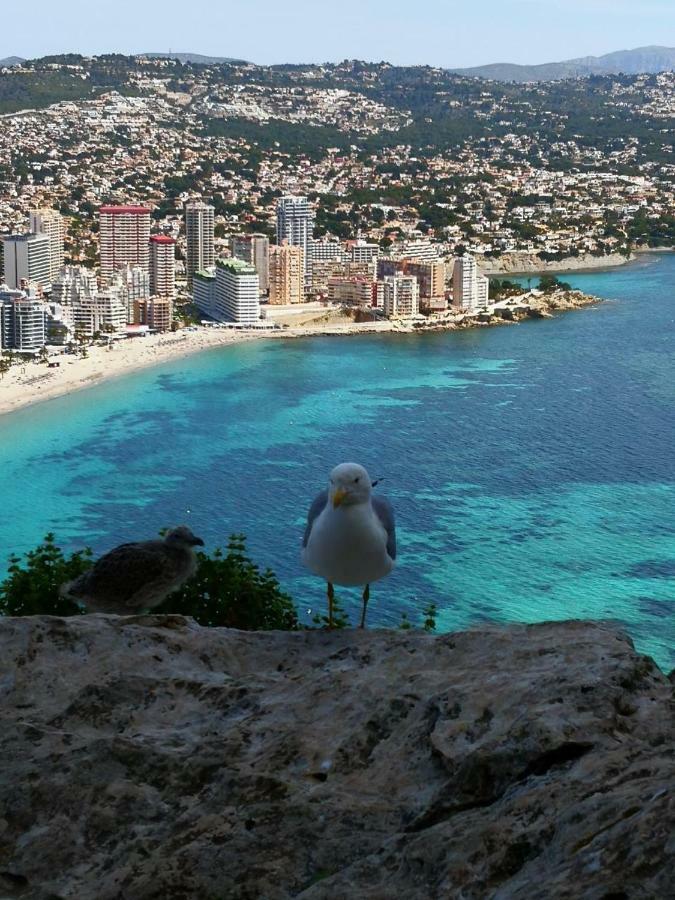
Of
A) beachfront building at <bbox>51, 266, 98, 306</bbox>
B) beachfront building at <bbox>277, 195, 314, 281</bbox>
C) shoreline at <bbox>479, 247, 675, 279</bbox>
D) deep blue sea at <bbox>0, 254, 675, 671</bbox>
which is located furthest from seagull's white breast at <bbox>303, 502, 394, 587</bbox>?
shoreline at <bbox>479, 247, 675, 279</bbox>

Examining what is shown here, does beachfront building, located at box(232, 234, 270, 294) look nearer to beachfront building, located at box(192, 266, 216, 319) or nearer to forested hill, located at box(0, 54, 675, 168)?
beachfront building, located at box(192, 266, 216, 319)

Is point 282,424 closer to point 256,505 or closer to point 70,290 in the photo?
point 256,505

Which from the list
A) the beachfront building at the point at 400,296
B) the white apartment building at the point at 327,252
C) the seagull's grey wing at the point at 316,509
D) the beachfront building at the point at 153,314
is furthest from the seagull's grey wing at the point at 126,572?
the white apartment building at the point at 327,252

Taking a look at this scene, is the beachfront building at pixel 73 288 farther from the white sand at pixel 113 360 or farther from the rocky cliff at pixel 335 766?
the rocky cliff at pixel 335 766

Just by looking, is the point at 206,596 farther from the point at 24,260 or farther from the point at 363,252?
the point at 363,252

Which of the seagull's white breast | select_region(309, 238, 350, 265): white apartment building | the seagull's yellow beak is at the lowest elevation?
select_region(309, 238, 350, 265): white apartment building

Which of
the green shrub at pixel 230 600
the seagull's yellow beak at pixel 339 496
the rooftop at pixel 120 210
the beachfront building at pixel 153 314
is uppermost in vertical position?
the rooftop at pixel 120 210

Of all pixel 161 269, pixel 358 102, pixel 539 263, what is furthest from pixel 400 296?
pixel 358 102

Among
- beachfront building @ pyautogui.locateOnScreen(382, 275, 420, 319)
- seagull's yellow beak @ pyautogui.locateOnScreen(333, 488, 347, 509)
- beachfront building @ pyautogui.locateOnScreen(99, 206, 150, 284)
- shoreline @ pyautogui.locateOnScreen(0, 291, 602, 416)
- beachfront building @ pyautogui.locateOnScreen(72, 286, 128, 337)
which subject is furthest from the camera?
Answer: beachfront building @ pyautogui.locateOnScreen(99, 206, 150, 284)
